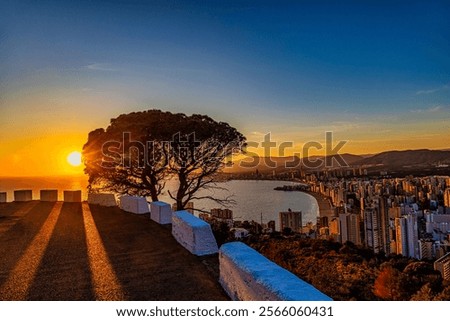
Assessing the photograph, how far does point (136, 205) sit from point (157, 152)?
1789mm

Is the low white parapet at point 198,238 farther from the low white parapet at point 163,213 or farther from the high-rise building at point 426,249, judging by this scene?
the high-rise building at point 426,249

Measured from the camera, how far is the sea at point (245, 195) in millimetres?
10677

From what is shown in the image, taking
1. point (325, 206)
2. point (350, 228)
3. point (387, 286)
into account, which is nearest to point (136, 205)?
point (350, 228)

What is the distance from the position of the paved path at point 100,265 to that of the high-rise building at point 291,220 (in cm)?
522

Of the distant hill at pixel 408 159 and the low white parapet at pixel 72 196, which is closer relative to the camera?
the distant hill at pixel 408 159

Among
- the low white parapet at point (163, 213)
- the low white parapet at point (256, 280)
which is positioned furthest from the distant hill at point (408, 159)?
the low white parapet at point (256, 280)

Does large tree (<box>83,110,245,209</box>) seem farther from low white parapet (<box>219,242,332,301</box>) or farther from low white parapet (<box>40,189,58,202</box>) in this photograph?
low white parapet (<box>219,242,332,301</box>)

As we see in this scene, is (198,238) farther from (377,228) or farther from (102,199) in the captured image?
(102,199)

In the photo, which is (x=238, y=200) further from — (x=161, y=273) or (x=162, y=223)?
(x=161, y=273)

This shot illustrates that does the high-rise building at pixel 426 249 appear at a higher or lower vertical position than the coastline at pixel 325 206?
lower

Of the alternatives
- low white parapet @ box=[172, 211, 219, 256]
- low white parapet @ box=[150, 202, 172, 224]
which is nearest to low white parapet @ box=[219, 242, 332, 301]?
low white parapet @ box=[172, 211, 219, 256]

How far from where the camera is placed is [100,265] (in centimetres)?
459

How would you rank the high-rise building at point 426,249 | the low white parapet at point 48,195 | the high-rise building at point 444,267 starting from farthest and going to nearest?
the low white parapet at point 48,195
the high-rise building at point 426,249
the high-rise building at point 444,267
